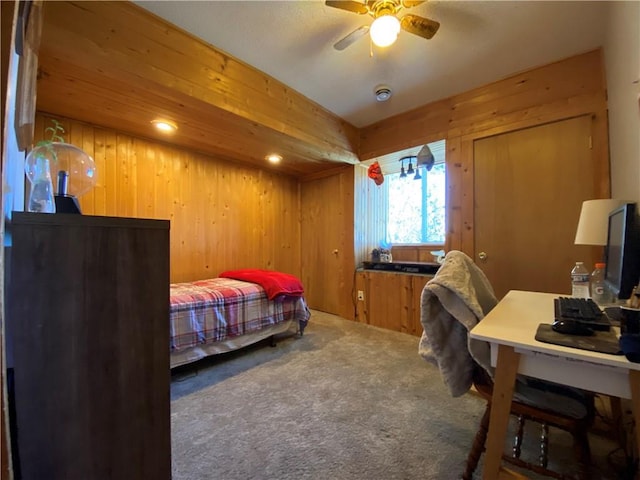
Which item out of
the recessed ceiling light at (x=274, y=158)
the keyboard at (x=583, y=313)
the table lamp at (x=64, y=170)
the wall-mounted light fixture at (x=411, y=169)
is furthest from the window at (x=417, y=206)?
the table lamp at (x=64, y=170)

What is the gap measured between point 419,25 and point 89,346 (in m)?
2.33

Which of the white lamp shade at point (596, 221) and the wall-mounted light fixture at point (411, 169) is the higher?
the wall-mounted light fixture at point (411, 169)

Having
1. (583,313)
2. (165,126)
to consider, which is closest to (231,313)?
(165,126)

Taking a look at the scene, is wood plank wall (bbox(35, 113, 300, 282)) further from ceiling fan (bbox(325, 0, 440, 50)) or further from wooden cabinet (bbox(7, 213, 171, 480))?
ceiling fan (bbox(325, 0, 440, 50))

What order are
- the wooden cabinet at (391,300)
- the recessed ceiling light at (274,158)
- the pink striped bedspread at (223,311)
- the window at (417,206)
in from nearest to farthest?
the pink striped bedspread at (223,311) < the wooden cabinet at (391,300) < the recessed ceiling light at (274,158) < the window at (417,206)

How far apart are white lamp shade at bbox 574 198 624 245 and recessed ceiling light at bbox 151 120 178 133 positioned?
3313 millimetres

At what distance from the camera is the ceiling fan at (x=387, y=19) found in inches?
62.2

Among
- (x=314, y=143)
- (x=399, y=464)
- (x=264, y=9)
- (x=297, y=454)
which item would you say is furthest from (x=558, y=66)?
(x=297, y=454)

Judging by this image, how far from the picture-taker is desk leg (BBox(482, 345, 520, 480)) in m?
0.93

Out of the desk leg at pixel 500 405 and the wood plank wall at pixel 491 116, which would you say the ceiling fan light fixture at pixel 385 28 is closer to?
the wood plank wall at pixel 491 116

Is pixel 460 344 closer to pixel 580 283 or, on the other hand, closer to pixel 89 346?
pixel 580 283

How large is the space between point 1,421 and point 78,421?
0.73 feet

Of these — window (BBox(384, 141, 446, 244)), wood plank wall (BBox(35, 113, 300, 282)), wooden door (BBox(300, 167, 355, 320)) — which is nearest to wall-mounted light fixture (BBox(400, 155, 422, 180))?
window (BBox(384, 141, 446, 244))

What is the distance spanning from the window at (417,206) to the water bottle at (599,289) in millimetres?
1993
